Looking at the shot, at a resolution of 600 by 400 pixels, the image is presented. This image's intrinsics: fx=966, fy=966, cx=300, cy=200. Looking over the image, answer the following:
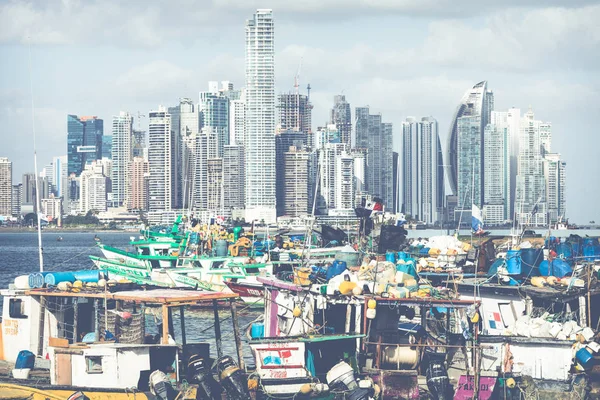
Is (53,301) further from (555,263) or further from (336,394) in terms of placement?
(555,263)

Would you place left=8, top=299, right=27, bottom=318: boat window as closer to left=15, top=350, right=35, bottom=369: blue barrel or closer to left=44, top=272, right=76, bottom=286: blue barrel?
left=44, top=272, right=76, bottom=286: blue barrel

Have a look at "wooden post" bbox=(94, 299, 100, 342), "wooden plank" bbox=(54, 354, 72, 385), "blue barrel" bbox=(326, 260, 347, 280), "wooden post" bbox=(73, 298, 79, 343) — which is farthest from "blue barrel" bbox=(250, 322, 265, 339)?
"wooden plank" bbox=(54, 354, 72, 385)

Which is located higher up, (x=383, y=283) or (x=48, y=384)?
(x=383, y=283)

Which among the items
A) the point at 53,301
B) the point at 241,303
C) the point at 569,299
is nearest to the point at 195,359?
the point at 53,301

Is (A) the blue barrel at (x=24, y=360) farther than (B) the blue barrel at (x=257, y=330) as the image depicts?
No

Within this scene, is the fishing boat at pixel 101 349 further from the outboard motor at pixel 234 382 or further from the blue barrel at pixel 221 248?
the blue barrel at pixel 221 248

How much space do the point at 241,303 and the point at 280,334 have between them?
67.4 ft

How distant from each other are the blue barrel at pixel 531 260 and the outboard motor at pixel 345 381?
9503 mm

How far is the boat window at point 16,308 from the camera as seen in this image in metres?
24.9

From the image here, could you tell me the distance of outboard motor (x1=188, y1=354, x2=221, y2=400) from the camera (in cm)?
2219

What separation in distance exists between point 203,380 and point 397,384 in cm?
470

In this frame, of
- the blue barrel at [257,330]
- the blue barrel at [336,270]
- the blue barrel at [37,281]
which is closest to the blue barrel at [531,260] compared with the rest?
the blue barrel at [336,270]

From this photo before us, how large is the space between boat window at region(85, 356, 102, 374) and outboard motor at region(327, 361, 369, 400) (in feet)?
17.6

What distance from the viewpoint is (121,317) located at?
78.6 feet
